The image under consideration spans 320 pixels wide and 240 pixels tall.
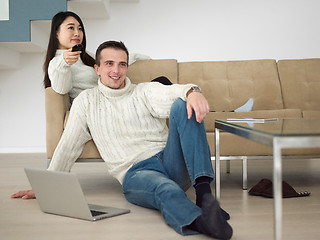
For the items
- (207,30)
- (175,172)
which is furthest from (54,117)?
(207,30)

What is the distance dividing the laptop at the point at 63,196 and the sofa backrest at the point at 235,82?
146 centimetres

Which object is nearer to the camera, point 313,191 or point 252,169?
point 313,191

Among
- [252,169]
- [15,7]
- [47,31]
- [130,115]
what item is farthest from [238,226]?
[47,31]

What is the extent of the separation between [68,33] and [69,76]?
42 centimetres

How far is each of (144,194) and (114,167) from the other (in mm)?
293

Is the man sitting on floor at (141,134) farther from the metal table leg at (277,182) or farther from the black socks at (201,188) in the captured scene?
the metal table leg at (277,182)

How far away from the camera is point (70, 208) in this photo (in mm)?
1571

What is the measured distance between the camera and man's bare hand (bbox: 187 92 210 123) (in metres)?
1.45

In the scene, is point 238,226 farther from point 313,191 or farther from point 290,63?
point 290,63

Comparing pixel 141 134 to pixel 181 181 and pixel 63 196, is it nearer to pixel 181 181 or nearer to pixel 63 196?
pixel 181 181

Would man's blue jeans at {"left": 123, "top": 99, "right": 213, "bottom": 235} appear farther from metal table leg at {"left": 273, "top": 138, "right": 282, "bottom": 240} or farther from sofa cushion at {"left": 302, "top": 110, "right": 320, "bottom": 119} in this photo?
sofa cushion at {"left": 302, "top": 110, "right": 320, "bottom": 119}

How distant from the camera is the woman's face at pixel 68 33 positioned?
95.1 inches

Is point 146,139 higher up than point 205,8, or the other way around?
point 205,8

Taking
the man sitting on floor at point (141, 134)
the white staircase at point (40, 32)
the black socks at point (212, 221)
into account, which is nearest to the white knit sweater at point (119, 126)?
the man sitting on floor at point (141, 134)
